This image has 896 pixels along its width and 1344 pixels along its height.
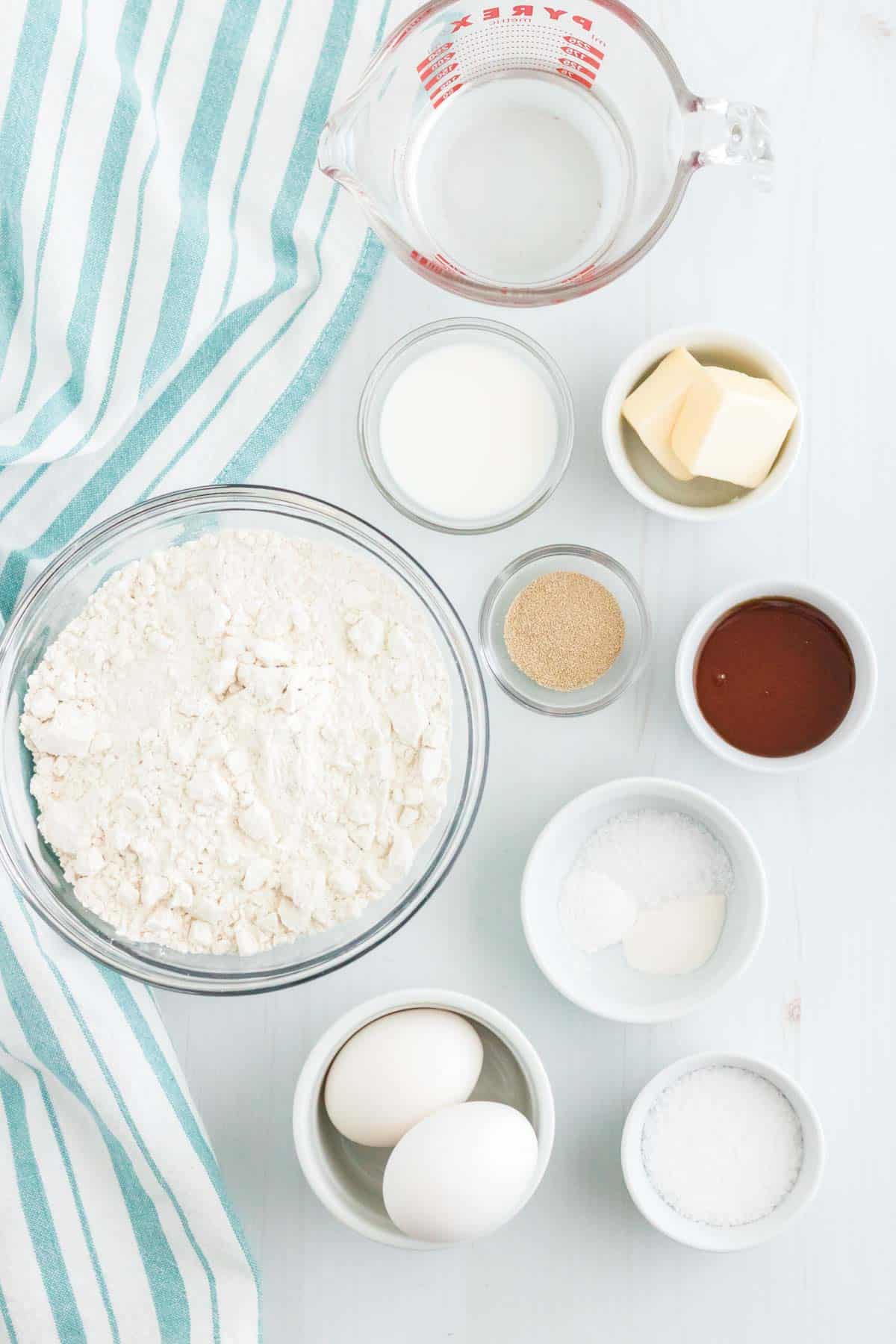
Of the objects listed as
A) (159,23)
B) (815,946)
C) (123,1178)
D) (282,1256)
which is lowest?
(282,1256)

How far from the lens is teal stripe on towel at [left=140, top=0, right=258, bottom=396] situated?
42.9 inches

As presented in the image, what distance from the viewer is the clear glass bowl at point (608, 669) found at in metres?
1.18

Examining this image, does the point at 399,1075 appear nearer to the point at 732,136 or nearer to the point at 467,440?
the point at 467,440

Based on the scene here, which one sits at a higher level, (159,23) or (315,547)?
(159,23)

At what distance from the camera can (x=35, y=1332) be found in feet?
3.36

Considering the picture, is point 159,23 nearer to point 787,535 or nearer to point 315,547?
point 315,547

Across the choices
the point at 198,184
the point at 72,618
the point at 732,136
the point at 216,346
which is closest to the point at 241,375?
the point at 216,346

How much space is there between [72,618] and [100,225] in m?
0.38

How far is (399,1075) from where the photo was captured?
3.35ft

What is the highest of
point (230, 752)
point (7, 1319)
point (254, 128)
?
point (254, 128)

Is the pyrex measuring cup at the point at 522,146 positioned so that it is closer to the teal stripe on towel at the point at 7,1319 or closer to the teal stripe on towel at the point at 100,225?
the teal stripe on towel at the point at 100,225

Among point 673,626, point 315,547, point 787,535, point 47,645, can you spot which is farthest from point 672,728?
point 47,645

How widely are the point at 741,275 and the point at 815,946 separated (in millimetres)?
719

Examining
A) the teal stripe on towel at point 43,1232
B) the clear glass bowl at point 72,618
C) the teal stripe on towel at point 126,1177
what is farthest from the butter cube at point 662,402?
Answer: the teal stripe on towel at point 43,1232
